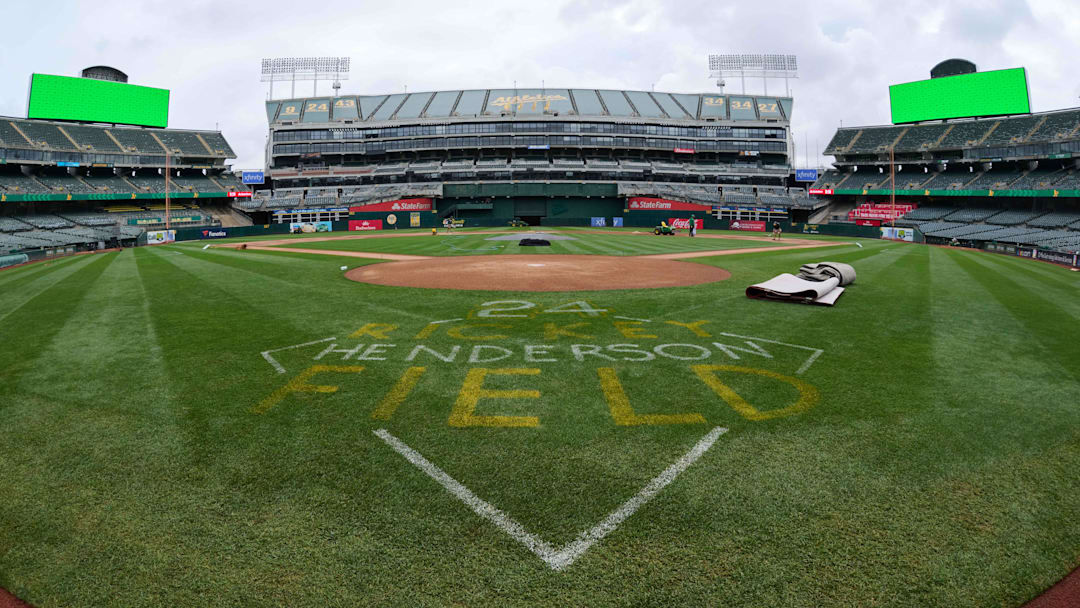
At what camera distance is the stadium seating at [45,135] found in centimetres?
6166

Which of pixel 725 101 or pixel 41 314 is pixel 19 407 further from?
pixel 725 101

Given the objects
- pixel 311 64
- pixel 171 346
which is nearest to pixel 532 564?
pixel 171 346

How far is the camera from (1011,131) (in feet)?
197

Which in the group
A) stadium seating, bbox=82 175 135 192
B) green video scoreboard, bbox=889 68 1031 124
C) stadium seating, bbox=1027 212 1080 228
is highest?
green video scoreboard, bbox=889 68 1031 124

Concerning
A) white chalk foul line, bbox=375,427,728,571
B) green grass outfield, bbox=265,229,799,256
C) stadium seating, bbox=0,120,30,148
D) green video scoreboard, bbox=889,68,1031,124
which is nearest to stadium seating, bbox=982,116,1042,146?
green video scoreboard, bbox=889,68,1031,124

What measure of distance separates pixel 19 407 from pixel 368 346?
13.8ft

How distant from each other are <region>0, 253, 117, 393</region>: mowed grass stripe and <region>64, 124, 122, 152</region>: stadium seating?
63721 millimetres

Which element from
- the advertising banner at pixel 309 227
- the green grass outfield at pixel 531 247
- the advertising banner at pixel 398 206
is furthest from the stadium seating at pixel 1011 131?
the advertising banner at pixel 309 227

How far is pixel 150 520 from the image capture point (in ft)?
12.8

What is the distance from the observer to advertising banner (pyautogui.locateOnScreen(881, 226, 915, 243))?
50.3 m

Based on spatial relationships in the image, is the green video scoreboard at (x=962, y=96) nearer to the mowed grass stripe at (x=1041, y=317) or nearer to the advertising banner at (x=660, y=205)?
the advertising banner at (x=660, y=205)

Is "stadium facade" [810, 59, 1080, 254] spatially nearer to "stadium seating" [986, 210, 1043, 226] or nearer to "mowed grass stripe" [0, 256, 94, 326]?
"stadium seating" [986, 210, 1043, 226]

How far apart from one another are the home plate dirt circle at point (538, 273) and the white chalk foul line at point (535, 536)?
10563 millimetres

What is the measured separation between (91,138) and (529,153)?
58363 millimetres
